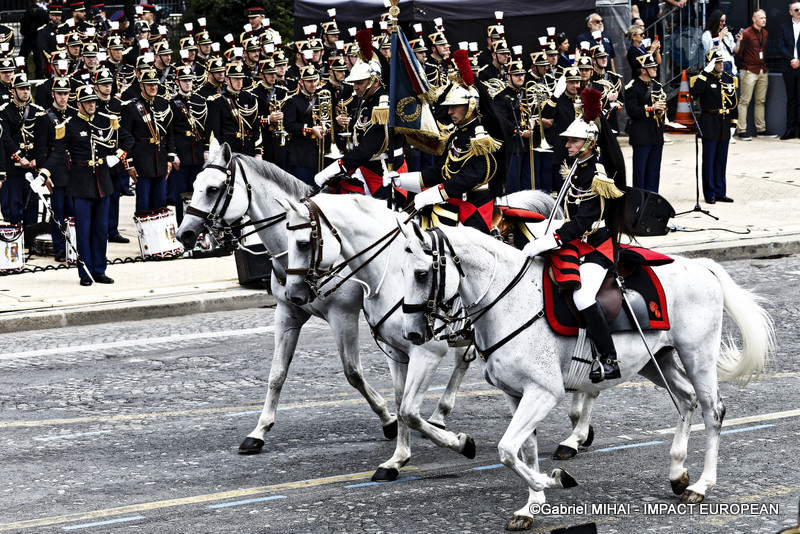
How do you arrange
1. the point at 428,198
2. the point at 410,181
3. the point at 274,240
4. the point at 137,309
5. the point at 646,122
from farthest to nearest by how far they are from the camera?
the point at 646,122 < the point at 137,309 < the point at 410,181 < the point at 274,240 < the point at 428,198

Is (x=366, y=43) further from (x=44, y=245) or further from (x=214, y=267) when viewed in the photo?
(x=44, y=245)

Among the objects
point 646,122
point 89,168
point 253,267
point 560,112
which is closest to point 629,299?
point 253,267

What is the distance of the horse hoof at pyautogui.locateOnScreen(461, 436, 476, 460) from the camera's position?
919 centimetres

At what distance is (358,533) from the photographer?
789cm

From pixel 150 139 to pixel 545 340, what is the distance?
1205 centimetres

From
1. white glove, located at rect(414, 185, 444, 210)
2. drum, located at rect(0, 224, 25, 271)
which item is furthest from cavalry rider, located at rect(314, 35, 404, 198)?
drum, located at rect(0, 224, 25, 271)

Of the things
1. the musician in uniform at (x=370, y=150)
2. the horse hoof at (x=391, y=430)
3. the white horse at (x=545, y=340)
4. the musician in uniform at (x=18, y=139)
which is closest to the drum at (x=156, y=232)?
the musician in uniform at (x=18, y=139)

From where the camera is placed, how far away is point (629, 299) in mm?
8461

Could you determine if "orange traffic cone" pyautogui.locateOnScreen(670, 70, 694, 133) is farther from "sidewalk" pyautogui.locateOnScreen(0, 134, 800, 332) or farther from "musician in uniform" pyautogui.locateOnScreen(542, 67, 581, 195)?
"musician in uniform" pyautogui.locateOnScreen(542, 67, 581, 195)

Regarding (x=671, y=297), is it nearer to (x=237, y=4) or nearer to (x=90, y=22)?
(x=90, y=22)

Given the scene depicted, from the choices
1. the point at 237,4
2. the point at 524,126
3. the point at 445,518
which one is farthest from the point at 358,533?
the point at 237,4

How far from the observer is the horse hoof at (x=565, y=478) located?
8.41 m

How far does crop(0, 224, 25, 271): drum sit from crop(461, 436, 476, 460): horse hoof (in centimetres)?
934

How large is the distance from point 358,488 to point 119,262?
31.6 feet
